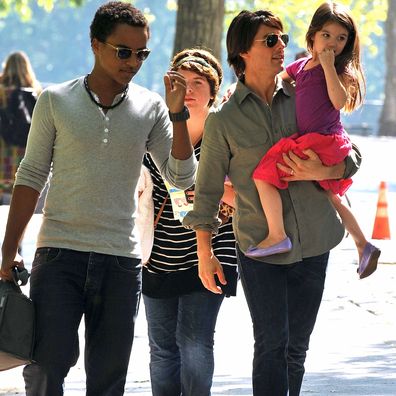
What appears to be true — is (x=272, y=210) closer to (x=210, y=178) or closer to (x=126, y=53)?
(x=210, y=178)

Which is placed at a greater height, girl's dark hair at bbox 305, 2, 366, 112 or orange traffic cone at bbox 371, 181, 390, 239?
girl's dark hair at bbox 305, 2, 366, 112

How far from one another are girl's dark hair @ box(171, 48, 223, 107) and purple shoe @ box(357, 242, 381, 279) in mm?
989

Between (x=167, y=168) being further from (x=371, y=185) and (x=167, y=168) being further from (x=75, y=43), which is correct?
(x=75, y=43)

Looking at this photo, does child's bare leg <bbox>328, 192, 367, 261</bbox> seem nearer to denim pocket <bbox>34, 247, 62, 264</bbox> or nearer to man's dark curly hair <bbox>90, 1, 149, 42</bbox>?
man's dark curly hair <bbox>90, 1, 149, 42</bbox>

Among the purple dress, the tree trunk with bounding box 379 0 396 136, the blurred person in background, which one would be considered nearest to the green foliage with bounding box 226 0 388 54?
the tree trunk with bounding box 379 0 396 136

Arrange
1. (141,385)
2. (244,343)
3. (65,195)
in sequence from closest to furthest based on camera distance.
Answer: (65,195)
(141,385)
(244,343)

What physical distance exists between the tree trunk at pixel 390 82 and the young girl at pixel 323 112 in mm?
49336

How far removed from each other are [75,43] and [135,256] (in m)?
88.0

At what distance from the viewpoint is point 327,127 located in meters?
5.68

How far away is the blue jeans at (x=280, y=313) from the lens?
5.53 m

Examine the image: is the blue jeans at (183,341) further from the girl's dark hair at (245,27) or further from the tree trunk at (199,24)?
the tree trunk at (199,24)

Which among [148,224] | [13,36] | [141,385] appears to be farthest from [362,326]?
[13,36]

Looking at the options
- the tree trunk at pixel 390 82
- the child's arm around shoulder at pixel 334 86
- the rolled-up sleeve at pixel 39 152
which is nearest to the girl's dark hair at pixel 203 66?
the child's arm around shoulder at pixel 334 86

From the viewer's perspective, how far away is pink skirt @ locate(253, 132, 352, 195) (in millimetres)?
5527
